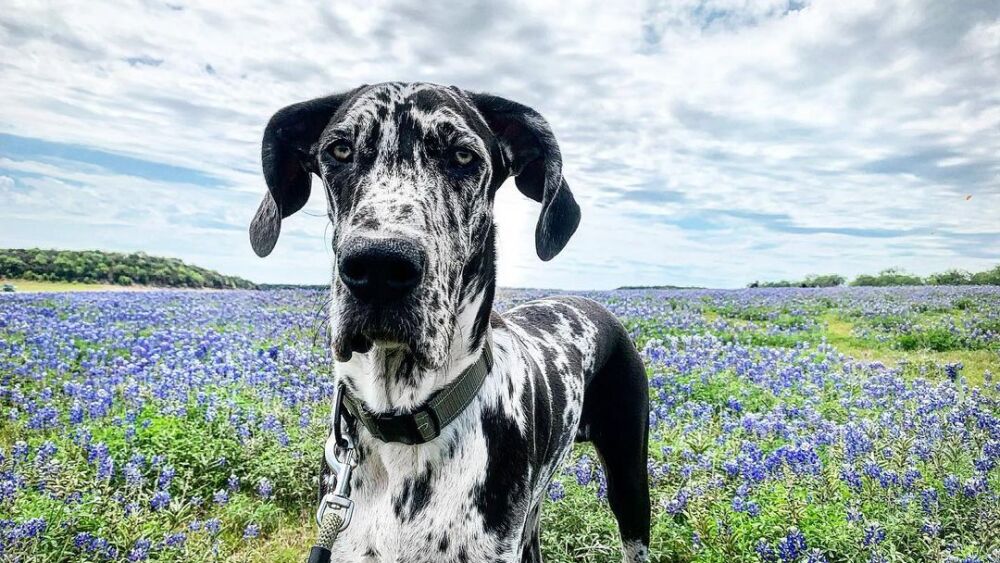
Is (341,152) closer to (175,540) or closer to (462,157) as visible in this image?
(462,157)

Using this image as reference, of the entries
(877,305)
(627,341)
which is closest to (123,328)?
(627,341)

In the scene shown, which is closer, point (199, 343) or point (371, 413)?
point (371, 413)

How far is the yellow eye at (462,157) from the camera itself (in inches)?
100

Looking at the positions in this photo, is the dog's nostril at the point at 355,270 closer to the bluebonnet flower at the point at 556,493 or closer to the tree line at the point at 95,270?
the bluebonnet flower at the point at 556,493

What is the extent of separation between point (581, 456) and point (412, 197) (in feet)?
15.3

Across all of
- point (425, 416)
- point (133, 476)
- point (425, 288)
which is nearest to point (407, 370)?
point (425, 416)

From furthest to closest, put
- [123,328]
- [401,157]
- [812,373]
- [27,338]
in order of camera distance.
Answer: [123,328], [27,338], [812,373], [401,157]

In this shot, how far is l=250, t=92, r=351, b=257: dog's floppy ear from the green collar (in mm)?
1056

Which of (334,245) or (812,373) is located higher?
(334,245)

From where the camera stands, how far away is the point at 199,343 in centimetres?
999

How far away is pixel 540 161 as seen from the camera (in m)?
3.19

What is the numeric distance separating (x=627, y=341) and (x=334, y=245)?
8.92 ft

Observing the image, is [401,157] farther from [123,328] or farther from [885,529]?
[123,328]

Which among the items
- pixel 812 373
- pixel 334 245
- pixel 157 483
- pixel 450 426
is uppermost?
pixel 334 245
